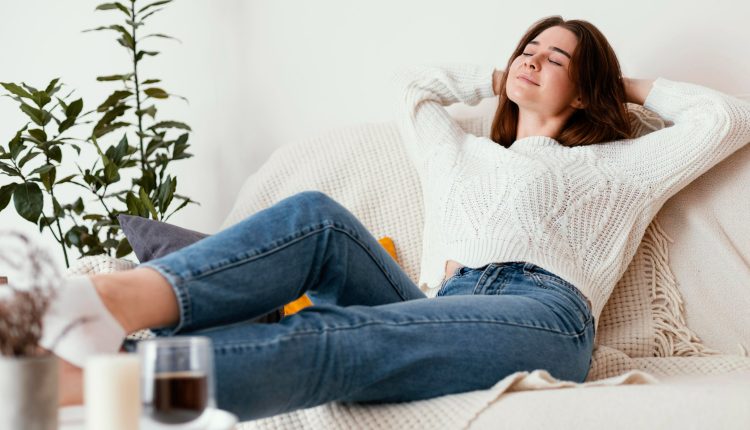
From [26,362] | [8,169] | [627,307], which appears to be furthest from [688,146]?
[8,169]

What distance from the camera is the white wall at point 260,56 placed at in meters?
2.56

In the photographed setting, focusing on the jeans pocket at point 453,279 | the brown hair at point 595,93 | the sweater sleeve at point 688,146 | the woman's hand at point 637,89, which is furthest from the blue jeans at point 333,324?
the woman's hand at point 637,89

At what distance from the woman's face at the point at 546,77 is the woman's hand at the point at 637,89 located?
136 mm

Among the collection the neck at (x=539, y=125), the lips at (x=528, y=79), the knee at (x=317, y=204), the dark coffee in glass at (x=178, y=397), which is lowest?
the dark coffee in glass at (x=178, y=397)

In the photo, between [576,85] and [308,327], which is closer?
[308,327]

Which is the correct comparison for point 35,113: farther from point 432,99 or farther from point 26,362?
point 26,362

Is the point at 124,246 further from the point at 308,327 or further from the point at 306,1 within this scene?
the point at 308,327

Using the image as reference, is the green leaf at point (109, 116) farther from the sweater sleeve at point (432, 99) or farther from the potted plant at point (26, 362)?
the potted plant at point (26, 362)

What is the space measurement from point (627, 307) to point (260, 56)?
1687 millimetres

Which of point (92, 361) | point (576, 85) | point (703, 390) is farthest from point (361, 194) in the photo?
point (92, 361)

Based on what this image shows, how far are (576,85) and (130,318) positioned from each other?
1277 millimetres

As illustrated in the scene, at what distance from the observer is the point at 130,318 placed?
1095 millimetres

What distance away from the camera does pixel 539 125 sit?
206 cm

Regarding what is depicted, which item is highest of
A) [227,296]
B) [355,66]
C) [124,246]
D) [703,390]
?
[355,66]
